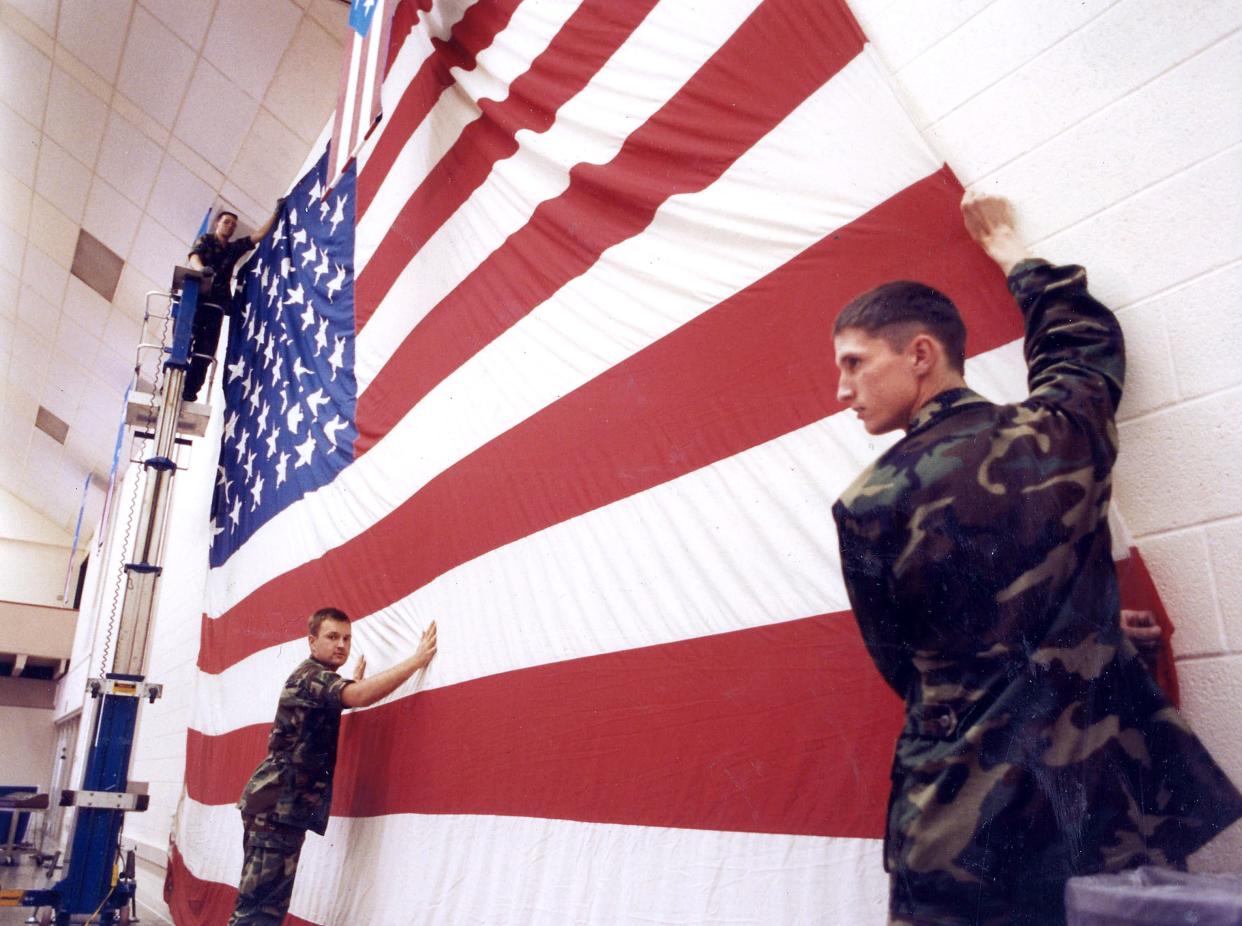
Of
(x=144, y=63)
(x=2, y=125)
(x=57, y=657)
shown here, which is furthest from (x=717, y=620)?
(x=57, y=657)

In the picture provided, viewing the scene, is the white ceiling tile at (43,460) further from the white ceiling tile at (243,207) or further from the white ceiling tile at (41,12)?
the white ceiling tile at (243,207)

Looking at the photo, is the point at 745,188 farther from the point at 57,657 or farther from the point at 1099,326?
the point at 57,657

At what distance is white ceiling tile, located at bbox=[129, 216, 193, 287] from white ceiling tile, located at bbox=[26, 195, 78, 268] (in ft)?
1.97

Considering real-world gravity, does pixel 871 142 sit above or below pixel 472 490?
above

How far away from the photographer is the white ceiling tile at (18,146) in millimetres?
5219

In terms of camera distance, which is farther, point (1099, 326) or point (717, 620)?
point (717, 620)

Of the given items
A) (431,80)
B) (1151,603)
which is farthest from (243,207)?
(1151,603)

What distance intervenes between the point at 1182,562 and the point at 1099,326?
262mm

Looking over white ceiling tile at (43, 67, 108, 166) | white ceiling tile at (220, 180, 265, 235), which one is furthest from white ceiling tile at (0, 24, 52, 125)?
white ceiling tile at (220, 180, 265, 235)

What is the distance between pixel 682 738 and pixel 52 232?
6.19 metres

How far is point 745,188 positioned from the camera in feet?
4.95

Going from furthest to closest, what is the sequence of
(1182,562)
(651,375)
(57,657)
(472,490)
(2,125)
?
(57,657) → (2,125) → (472,490) → (651,375) → (1182,562)

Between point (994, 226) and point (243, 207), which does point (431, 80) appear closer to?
point (994, 226)

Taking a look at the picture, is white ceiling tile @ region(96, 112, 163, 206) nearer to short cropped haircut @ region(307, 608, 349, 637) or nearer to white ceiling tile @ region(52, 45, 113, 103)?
white ceiling tile @ region(52, 45, 113, 103)
